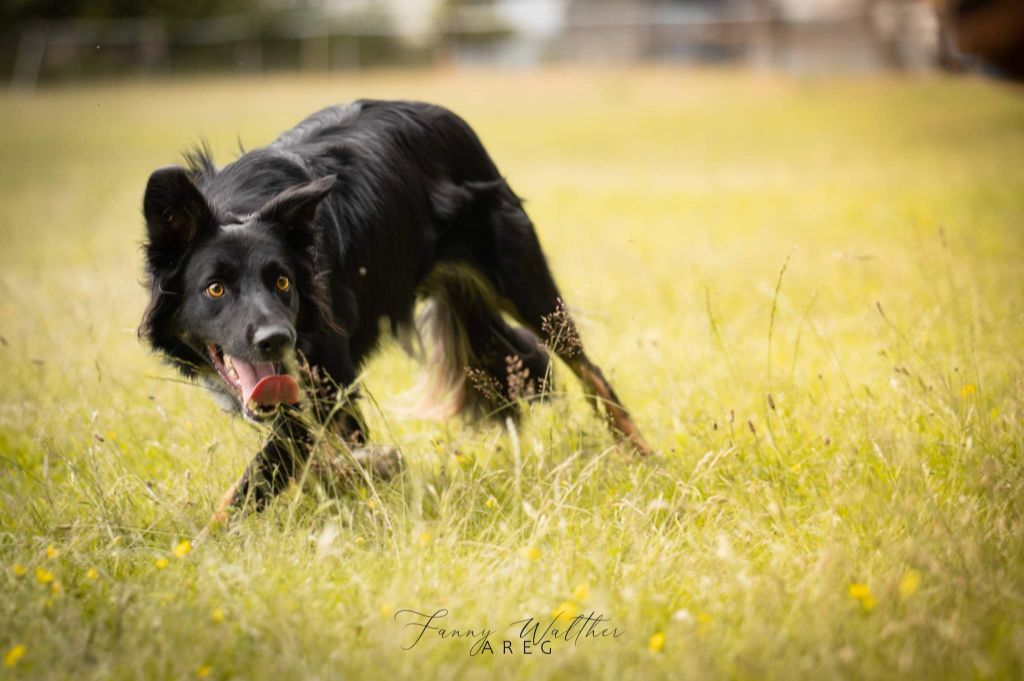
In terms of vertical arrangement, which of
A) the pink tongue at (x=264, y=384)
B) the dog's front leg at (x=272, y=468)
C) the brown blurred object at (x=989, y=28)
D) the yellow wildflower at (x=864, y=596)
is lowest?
the dog's front leg at (x=272, y=468)

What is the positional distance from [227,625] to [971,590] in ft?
6.72

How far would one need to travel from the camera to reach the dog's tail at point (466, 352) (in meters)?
4.62

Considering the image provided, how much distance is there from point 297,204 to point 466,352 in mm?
1556

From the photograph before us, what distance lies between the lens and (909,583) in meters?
2.34

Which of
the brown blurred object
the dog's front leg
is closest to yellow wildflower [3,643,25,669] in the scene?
the dog's front leg

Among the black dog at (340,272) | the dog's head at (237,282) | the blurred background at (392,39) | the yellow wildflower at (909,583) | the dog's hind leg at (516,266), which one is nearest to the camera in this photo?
the yellow wildflower at (909,583)

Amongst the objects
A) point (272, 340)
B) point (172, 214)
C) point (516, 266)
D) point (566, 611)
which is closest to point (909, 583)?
point (566, 611)

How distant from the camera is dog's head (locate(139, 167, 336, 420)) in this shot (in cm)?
325

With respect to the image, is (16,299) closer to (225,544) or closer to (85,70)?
(225,544)

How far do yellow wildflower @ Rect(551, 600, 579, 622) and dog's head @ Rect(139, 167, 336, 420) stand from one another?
4.11ft

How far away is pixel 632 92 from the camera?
25.1 m

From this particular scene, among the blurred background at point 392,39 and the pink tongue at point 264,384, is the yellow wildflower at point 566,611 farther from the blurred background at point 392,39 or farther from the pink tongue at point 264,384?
the blurred background at point 392,39

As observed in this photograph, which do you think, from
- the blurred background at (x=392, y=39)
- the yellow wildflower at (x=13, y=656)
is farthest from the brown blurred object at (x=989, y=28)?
the blurred background at (x=392, y=39)

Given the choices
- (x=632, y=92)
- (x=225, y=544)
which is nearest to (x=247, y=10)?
(x=632, y=92)
